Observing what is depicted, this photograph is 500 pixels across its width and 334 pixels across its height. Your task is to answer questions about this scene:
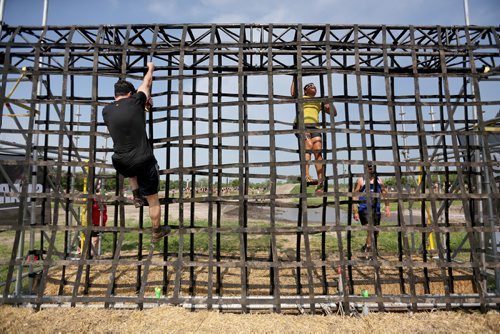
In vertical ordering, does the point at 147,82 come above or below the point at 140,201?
above

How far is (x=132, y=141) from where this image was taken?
4422 millimetres

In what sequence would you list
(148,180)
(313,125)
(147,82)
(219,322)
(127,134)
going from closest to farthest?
(219,322) → (127,134) → (148,180) → (147,82) → (313,125)

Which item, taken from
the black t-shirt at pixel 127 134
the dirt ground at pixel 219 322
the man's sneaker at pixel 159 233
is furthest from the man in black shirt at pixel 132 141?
the dirt ground at pixel 219 322

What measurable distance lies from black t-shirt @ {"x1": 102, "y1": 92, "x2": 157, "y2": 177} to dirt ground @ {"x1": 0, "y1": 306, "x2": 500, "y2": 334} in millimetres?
2365

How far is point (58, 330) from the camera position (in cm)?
403

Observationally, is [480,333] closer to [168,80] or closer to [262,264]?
[262,264]

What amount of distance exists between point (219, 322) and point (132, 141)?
326 cm

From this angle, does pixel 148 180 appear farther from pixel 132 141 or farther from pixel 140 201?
pixel 132 141

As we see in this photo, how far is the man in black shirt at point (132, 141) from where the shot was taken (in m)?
4.39

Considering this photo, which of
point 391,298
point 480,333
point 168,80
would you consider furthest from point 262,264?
point 168,80

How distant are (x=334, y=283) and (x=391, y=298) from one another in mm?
1784

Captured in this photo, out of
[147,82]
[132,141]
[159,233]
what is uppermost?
[147,82]

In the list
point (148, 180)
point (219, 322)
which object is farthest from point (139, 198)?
point (219, 322)

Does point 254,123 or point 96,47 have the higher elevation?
point 96,47
